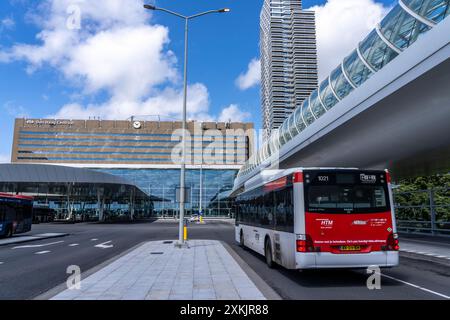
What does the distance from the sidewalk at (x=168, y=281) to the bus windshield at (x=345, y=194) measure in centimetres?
240

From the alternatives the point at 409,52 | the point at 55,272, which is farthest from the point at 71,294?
the point at 409,52

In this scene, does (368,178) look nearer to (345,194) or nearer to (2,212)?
(345,194)

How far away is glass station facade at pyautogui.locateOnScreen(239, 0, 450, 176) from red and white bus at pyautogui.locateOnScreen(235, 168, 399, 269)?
504cm

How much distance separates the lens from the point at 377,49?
43.3 ft

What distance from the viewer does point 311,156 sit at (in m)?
23.6

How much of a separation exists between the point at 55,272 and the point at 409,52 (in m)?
12.0

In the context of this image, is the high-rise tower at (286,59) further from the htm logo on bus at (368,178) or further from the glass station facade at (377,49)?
the htm logo on bus at (368,178)

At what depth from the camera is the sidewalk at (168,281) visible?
6.77 metres

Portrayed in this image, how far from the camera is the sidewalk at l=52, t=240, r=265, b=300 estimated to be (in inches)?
267

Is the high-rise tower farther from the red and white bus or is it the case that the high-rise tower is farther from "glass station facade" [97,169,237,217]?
the red and white bus

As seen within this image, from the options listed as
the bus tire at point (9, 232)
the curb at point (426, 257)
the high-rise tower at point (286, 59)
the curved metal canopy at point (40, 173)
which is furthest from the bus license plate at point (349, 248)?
the high-rise tower at point (286, 59)

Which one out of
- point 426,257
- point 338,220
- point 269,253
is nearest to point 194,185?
point 426,257

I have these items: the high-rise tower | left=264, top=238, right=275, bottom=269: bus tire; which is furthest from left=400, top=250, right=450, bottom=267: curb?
the high-rise tower

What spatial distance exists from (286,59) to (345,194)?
16021 cm
